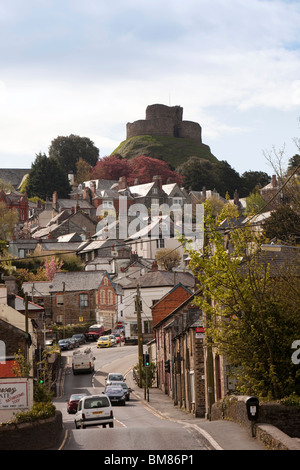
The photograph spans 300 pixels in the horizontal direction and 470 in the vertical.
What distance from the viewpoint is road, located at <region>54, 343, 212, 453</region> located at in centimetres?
2066

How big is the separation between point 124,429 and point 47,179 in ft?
495

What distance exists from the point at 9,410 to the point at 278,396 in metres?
9.01

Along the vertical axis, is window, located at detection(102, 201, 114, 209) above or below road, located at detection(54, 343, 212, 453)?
above

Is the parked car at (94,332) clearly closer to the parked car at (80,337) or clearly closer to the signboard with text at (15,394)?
the parked car at (80,337)

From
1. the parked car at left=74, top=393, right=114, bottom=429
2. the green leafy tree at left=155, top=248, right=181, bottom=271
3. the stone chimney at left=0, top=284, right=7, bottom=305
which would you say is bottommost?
the parked car at left=74, top=393, right=114, bottom=429

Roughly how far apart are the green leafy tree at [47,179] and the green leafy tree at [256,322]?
145684 mm

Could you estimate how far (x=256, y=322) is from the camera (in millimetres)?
24844

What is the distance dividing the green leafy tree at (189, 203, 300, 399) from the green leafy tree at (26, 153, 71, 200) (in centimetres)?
14568

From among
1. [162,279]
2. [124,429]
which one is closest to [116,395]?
Result: [124,429]

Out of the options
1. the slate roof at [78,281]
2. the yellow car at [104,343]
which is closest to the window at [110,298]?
the slate roof at [78,281]

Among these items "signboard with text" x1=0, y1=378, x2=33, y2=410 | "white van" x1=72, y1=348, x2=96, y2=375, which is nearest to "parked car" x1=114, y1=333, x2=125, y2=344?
"white van" x1=72, y1=348, x2=96, y2=375

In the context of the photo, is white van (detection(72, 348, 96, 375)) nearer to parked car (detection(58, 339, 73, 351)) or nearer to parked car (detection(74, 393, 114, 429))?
parked car (detection(58, 339, 73, 351))

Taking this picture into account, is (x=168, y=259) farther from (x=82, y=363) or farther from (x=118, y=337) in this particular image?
(x=82, y=363)
